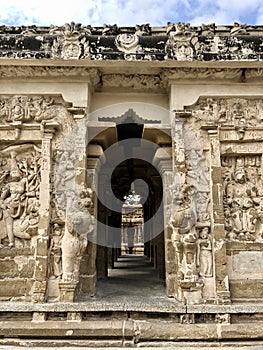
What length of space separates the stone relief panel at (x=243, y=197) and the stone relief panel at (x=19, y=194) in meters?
3.33

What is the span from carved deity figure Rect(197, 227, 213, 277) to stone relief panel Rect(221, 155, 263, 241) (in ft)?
1.47

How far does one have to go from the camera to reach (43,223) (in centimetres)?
537

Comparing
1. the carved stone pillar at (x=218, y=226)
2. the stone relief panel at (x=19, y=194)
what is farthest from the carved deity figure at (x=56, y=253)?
the carved stone pillar at (x=218, y=226)

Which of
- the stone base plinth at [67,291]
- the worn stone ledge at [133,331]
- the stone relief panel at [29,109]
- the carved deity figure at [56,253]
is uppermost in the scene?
the stone relief panel at [29,109]

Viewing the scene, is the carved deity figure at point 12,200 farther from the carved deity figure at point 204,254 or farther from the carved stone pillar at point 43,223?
the carved deity figure at point 204,254

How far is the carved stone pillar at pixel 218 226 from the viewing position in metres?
5.17

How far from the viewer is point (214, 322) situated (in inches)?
192

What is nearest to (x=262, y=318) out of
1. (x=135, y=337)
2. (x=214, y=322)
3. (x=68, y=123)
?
(x=214, y=322)

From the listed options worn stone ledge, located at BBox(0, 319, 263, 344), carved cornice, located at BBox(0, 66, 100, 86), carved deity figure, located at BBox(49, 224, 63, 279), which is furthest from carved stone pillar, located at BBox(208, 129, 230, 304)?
carved deity figure, located at BBox(49, 224, 63, 279)

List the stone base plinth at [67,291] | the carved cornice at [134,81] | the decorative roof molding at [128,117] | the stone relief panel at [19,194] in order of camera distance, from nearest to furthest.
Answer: the stone base plinth at [67,291]
the stone relief panel at [19,194]
the carved cornice at [134,81]
the decorative roof molding at [128,117]

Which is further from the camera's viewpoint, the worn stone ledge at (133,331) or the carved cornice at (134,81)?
the carved cornice at (134,81)

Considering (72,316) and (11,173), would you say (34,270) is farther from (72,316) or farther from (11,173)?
(11,173)

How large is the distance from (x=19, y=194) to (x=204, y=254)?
10.9 feet

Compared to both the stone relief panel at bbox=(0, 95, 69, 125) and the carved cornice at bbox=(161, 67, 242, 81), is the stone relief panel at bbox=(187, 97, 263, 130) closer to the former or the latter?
the carved cornice at bbox=(161, 67, 242, 81)
